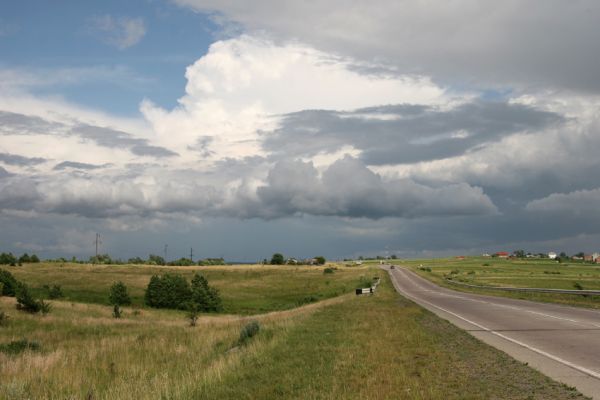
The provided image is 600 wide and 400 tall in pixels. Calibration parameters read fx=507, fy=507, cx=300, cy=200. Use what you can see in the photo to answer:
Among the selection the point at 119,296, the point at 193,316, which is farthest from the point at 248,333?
the point at 119,296

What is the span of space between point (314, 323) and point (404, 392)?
43.3 feet

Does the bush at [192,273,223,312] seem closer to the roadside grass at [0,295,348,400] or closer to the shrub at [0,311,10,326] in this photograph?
the shrub at [0,311,10,326]

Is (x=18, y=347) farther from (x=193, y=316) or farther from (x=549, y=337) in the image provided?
(x=549, y=337)

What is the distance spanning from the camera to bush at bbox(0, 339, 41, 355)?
21.3 meters

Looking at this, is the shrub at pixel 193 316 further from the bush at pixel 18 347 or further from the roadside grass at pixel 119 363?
the bush at pixel 18 347

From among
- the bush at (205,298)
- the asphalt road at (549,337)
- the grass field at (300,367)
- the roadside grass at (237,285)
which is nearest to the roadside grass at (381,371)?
the grass field at (300,367)

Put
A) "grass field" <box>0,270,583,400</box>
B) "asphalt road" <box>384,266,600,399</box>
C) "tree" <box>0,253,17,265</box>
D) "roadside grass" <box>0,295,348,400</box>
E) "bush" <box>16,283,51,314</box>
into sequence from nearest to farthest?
"grass field" <box>0,270,583,400</box>
"asphalt road" <box>384,266,600,399</box>
"roadside grass" <box>0,295,348,400</box>
"bush" <box>16,283,51,314</box>
"tree" <box>0,253,17,265</box>

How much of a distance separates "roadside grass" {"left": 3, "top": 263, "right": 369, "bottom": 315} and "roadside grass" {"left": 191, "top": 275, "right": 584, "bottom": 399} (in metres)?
45.9

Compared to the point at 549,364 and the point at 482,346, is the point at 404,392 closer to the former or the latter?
the point at 549,364

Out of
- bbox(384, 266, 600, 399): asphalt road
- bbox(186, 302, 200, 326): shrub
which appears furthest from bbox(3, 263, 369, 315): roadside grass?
bbox(384, 266, 600, 399): asphalt road

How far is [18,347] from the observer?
22.3 metres

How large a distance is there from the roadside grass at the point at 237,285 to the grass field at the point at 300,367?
40699mm

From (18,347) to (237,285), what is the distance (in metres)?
74.7

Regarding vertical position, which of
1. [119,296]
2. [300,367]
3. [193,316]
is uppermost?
[300,367]
